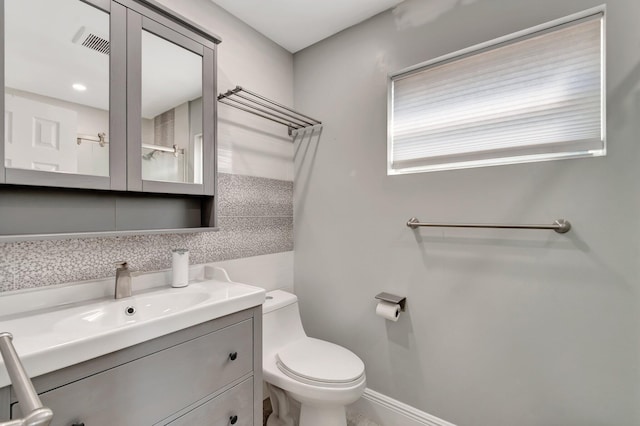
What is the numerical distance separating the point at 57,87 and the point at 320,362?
5.39 ft

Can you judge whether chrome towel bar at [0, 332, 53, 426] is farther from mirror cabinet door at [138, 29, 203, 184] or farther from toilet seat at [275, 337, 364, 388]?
toilet seat at [275, 337, 364, 388]

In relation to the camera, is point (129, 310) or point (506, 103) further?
point (506, 103)

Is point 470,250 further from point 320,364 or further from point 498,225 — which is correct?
point 320,364

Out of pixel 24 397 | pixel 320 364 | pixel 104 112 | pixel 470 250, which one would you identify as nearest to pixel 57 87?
pixel 104 112

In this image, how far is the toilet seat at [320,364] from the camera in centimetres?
140

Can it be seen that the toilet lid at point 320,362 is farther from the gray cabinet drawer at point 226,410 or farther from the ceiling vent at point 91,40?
the ceiling vent at point 91,40

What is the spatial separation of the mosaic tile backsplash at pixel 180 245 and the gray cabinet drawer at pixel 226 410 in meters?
0.67

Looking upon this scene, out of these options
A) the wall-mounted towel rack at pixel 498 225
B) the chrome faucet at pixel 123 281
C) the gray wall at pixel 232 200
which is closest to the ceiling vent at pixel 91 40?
the gray wall at pixel 232 200

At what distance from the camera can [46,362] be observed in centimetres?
76

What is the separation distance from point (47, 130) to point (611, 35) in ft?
7.11

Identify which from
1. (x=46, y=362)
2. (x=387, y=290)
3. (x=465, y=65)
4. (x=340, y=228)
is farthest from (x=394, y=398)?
(x=465, y=65)

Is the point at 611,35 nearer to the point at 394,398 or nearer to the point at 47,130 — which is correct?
the point at 394,398

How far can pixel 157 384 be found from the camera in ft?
3.23

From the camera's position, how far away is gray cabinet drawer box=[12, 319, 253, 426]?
0.82m
